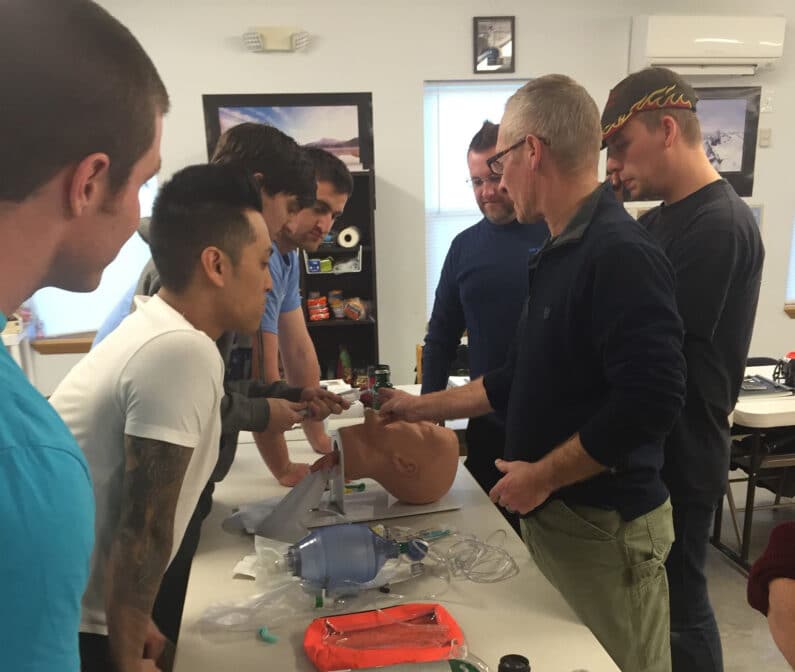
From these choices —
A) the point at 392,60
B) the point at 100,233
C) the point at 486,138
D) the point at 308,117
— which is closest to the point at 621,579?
the point at 100,233

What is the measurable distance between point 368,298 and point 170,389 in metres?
3.38

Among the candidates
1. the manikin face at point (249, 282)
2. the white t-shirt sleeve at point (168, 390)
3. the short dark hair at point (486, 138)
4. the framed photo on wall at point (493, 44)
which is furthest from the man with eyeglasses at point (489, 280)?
the framed photo on wall at point (493, 44)

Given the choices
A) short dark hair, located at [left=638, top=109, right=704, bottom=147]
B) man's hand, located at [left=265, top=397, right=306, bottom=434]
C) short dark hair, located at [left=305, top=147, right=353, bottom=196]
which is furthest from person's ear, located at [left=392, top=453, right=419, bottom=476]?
short dark hair, located at [left=638, top=109, right=704, bottom=147]

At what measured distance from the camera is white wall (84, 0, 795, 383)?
3.99 m

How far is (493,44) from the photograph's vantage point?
164 inches

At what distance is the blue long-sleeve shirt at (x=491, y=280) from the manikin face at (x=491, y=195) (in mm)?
33

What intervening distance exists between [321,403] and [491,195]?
88 cm

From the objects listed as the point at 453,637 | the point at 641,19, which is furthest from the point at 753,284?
the point at 641,19

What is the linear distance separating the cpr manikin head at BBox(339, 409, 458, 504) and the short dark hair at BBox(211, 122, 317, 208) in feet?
2.01

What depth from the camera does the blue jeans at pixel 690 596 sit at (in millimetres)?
1541

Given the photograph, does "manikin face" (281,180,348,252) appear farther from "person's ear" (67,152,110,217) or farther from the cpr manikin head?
"person's ear" (67,152,110,217)

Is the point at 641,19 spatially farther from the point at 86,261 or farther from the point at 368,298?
the point at 86,261

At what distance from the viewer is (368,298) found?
429 cm

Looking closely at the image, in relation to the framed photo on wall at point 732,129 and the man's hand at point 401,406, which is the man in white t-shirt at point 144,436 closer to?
the man's hand at point 401,406
